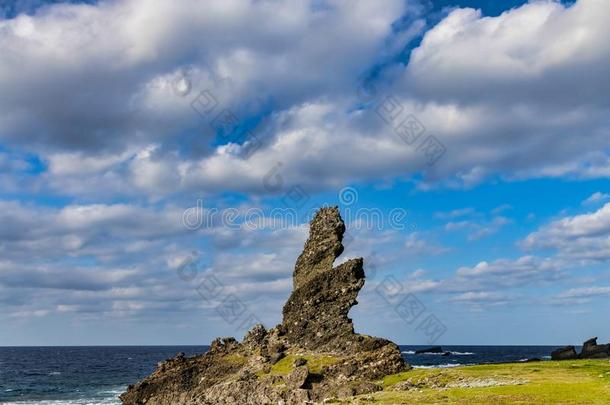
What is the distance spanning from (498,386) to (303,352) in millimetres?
24929

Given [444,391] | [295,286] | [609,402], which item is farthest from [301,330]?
[609,402]

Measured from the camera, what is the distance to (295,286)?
2940 inches

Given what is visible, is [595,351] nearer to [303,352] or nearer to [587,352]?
[587,352]

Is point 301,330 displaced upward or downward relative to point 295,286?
downward

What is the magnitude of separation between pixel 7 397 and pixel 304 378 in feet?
207

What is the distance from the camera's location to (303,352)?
67438 mm

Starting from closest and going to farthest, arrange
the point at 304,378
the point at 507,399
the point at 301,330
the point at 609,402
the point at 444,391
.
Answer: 1. the point at 609,402
2. the point at 507,399
3. the point at 444,391
4. the point at 304,378
5. the point at 301,330

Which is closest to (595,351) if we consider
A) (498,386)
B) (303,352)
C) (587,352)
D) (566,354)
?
(587,352)

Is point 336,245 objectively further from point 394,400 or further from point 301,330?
point 394,400

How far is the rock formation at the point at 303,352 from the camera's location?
6094 centimetres

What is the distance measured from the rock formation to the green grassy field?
5.99m

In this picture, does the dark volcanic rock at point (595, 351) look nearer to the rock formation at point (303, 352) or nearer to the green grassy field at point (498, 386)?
the green grassy field at point (498, 386)

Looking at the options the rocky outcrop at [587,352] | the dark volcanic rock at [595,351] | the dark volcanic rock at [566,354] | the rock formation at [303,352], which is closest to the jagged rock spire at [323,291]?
the rock formation at [303,352]

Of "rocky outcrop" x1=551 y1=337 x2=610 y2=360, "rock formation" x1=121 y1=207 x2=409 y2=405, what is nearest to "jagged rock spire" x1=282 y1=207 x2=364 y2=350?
"rock formation" x1=121 y1=207 x2=409 y2=405
